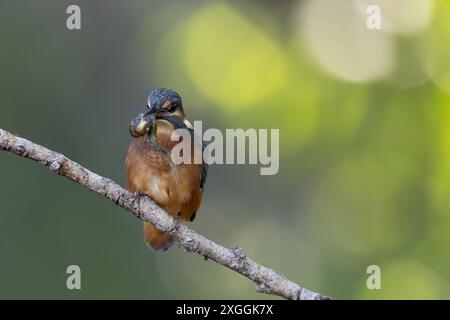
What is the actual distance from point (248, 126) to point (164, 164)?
8.45ft

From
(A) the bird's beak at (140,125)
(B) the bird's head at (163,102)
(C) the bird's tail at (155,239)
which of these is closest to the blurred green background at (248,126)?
(C) the bird's tail at (155,239)

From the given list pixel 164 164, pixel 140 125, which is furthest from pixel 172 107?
pixel 140 125

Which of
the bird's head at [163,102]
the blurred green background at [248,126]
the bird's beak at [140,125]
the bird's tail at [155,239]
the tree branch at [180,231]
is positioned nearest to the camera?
the tree branch at [180,231]

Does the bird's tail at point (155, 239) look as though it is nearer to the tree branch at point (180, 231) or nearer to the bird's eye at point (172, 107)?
the bird's eye at point (172, 107)

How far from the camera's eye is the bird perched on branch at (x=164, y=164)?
12.7ft

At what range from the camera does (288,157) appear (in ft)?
22.1

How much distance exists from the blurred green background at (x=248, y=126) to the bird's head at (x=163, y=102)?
63.9 inches

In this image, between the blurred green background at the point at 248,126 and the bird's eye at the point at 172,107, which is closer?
the bird's eye at the point at 172,107

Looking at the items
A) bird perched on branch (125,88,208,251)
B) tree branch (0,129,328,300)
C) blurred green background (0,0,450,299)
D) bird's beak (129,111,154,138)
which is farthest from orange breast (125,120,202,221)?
blurred green background (0,0,450,299)

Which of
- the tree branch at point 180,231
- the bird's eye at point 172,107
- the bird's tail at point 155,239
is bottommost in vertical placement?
the tree branch at point 180,231

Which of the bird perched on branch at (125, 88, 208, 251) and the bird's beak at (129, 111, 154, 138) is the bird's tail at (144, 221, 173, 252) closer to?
the bird perched on branch at (125, 88, 208, 251)

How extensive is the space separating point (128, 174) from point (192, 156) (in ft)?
1.06

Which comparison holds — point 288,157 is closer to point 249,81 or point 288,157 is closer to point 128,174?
point 249,81
